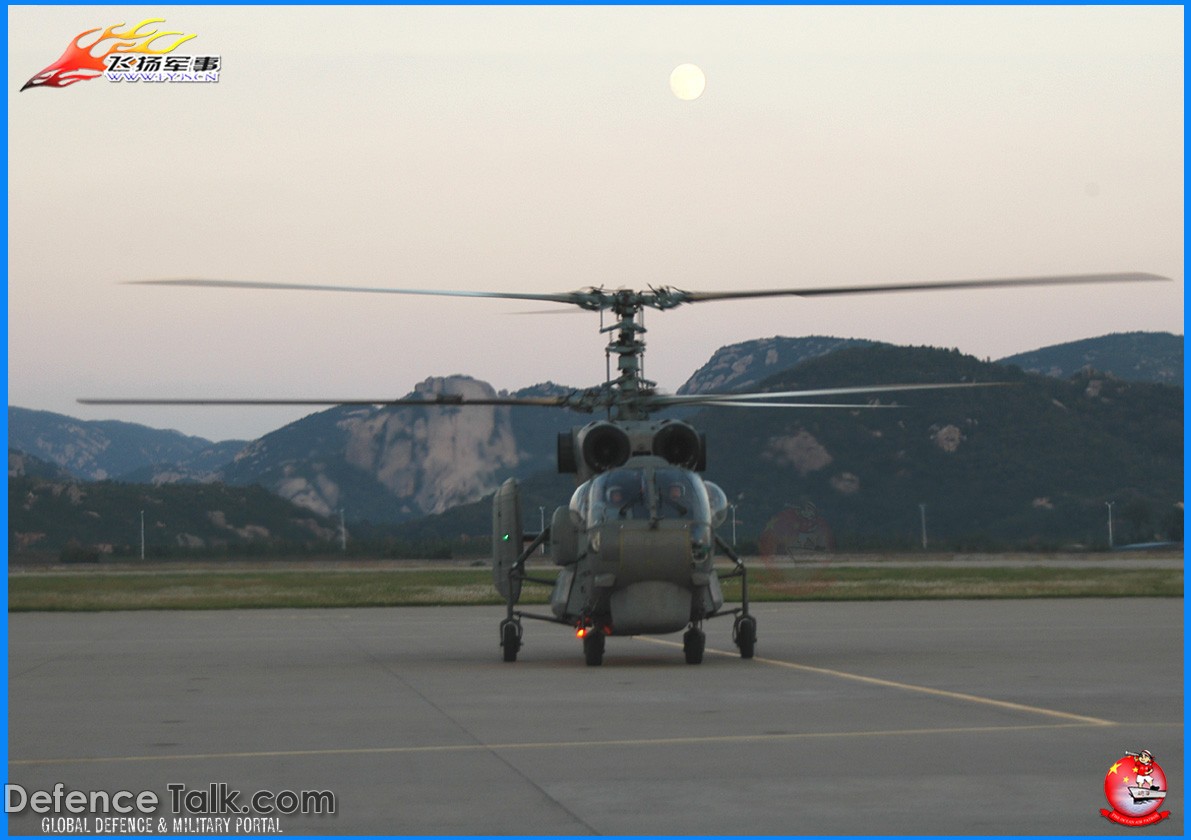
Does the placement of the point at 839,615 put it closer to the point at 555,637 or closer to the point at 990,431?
the point at 555,637

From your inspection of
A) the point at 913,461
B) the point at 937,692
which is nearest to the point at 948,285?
the point at 937,692

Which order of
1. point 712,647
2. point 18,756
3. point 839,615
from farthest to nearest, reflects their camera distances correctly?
point 839,615 → point 712,647 → point 18,756

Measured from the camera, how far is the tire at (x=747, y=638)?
22078 millimetres

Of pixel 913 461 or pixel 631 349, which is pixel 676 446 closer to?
pixel 631 349

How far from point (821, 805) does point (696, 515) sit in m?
11.5

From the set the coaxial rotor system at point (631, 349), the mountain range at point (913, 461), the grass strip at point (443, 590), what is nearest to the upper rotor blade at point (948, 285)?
the coaxial rotor system at point (631, 349)

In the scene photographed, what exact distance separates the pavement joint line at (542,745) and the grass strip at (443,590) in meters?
30.1

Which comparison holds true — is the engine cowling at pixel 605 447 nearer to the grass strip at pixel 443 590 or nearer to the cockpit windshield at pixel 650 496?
the cockpit windshield at pixel 650 496

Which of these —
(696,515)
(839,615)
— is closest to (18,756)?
(696,515)

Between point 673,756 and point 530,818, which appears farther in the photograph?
point 673,756

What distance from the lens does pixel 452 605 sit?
4334 cm

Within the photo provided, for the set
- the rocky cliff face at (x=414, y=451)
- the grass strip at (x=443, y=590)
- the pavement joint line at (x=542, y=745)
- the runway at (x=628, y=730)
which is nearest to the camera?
the runway at (x=628, y=730)

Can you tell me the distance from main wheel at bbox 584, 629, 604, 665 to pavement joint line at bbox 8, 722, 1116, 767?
837 centimetres

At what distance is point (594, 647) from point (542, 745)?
347 inches
